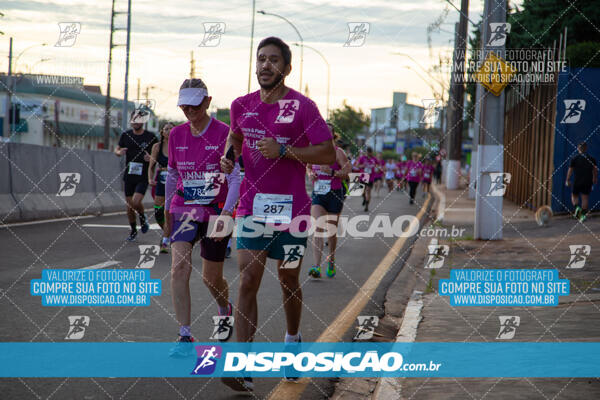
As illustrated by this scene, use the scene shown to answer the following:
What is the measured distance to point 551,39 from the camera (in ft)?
108

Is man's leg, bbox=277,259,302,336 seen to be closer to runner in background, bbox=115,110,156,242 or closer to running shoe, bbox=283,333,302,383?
running shoe, bbox=283,333,302,383

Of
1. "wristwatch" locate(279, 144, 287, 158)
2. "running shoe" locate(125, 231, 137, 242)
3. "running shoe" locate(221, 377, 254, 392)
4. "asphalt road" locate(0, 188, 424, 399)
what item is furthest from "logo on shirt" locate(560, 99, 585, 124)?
"running shoe" locate(221, 377, 254, 392)

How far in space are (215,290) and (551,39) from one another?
29.9 metres

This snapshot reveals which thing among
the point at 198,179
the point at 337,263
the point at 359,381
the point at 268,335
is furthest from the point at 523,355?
the point at 337,263

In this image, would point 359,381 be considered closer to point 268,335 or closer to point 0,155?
point 268,335

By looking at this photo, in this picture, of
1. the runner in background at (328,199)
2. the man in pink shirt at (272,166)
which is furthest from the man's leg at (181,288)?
the runner in background at (328,199)

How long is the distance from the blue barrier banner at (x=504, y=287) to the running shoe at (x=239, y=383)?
369 centimetres

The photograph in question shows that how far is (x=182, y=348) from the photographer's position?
18.6ft

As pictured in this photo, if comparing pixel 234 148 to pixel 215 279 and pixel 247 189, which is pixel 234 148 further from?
pixel 215 279

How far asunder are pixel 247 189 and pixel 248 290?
2.07ft

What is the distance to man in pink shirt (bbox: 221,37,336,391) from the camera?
485 cm

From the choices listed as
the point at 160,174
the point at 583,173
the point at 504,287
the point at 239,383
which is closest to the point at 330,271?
the point at 504,287

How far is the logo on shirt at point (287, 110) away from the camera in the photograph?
4852 millimetres

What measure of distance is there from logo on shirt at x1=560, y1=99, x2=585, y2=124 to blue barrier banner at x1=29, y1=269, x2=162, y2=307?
13861 millimetres
